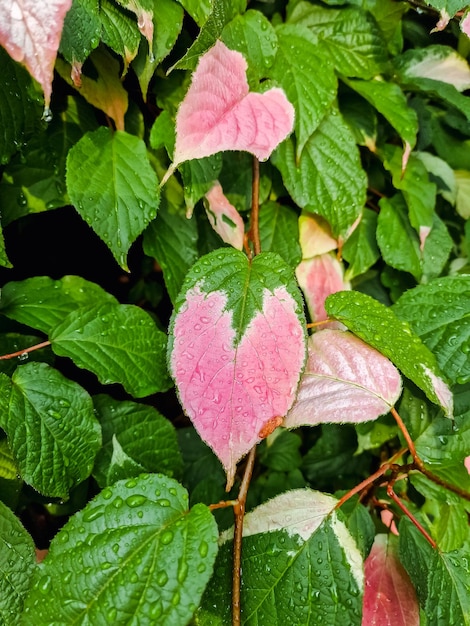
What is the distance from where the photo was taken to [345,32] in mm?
855

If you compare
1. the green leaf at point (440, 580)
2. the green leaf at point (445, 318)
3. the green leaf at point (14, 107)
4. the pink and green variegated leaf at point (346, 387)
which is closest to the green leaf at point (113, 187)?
the green leaf at point (14, 107)

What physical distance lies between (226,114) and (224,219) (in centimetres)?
16

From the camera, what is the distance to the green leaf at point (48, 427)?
0.59m

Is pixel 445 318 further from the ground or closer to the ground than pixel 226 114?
closer to the ground

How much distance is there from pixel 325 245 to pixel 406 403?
0.90 feet

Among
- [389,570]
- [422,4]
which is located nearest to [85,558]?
[389,570]

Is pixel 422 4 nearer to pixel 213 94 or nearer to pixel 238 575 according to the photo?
pixel 213 94

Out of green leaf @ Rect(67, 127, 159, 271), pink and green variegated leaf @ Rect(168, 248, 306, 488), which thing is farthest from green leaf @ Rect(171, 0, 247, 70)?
pink and green variegated leaf @ Rect(168, 248, 306, 488)

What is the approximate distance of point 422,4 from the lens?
88 centimetres

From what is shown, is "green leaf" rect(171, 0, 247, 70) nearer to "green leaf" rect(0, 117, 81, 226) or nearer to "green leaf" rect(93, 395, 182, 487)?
"green leaf" rect(0, 117, 81, 226)

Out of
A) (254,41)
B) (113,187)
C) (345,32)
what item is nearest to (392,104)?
(345,32)

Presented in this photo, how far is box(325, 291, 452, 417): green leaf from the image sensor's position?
0.61 metres

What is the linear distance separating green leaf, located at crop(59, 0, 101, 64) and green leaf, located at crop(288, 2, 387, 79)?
0.39m

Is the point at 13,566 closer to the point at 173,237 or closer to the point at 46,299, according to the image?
the point at 46,299
